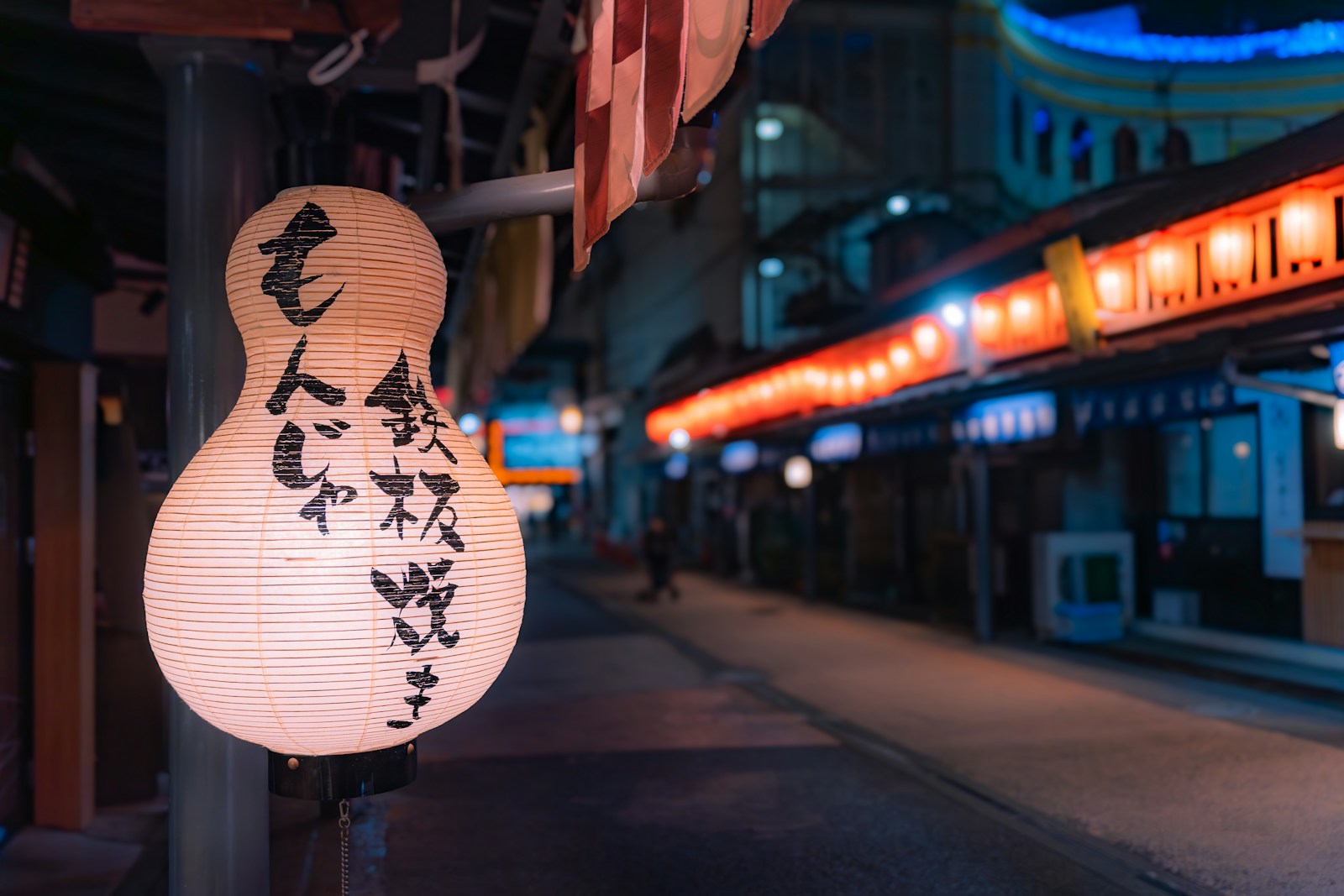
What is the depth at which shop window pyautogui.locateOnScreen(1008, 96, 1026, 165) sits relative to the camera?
98.1ft

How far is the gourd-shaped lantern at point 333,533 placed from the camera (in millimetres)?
2762

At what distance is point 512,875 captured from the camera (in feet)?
20.2

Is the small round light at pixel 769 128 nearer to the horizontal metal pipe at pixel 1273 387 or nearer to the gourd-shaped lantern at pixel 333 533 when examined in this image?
the horizontal metal pipe at pixel 1273 387

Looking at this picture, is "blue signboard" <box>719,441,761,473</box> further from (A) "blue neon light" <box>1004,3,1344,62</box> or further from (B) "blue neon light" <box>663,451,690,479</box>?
(A) "blue neon light" <box>1004,3,1344,62</box>

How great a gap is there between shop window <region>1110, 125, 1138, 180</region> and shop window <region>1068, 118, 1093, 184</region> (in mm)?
735

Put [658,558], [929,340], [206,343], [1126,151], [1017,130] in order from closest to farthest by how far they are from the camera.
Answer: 1. [206,343]
2. [929,340]
3. [658,558]
4. [1126,151]
5. [1017,130]

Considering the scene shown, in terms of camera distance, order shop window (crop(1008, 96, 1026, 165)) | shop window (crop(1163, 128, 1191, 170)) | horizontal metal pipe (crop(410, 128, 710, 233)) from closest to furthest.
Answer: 1. horizontal metal pipe (crop(410, 128, 710, 233))
2. shop window (crop(1163, 128, 1191, 170))
3. shop window (crop(1008, 96, 1026, 165))

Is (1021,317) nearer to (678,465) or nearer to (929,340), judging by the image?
(929,340)

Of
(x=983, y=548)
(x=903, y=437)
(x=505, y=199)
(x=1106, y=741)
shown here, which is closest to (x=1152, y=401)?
(x=983, y=548)

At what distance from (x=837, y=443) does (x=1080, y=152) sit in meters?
15.6

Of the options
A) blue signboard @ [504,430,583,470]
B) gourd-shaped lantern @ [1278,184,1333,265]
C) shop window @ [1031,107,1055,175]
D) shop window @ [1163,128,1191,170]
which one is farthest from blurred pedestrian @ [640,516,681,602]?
blue signboard @ [504,430,583,470]

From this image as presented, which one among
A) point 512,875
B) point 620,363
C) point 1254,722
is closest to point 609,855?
point 512,875

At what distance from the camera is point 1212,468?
1441 centimetres

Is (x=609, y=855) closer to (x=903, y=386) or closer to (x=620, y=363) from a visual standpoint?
(x=903, y=386)
